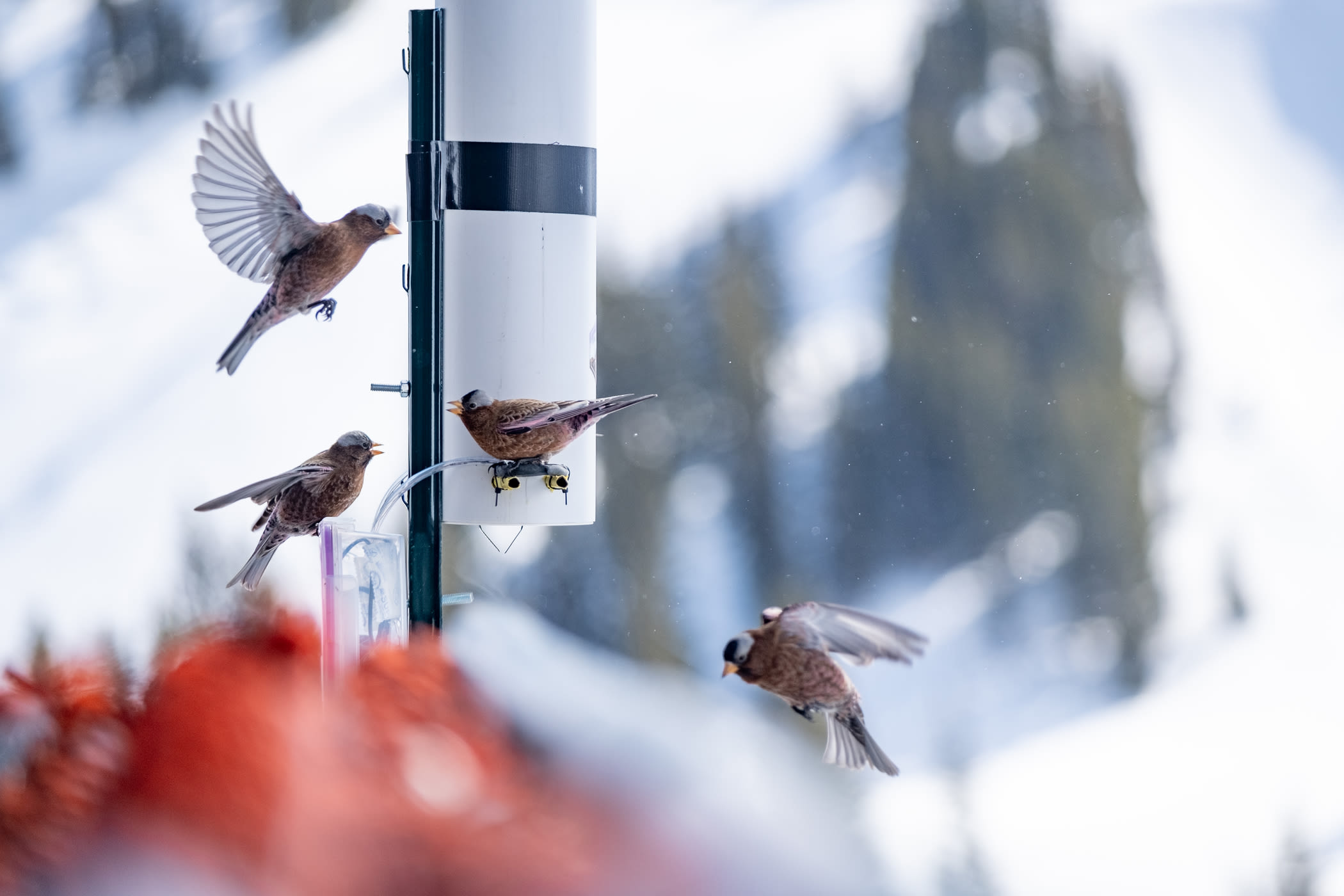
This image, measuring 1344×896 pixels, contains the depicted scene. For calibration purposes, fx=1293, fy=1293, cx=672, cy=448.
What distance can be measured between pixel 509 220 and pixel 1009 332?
2.05m

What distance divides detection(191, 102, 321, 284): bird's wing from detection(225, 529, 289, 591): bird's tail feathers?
20 centimetres

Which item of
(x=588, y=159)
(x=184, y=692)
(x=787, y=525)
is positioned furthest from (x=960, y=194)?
(x=184, y=692)

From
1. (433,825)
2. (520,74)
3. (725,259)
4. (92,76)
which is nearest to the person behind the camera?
(433,825)

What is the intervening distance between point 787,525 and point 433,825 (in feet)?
7.06

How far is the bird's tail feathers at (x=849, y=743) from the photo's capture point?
92cm

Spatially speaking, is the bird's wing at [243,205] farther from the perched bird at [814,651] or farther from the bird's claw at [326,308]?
the perched bird at [814,651]

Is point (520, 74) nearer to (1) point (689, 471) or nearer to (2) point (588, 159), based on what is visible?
(2) point (588, 159)

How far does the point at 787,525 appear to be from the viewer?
2.83m

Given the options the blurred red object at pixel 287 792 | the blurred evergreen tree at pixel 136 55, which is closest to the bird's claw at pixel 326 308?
the blurred red object at pixel 287 792

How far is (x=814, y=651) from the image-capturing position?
2.78 feet

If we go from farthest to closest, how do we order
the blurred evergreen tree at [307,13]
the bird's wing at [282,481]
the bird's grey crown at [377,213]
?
1. the blurred evergreen tree at [307,13]
2. the bird's grey crown at [377,213]
3. the bird's wing at [282,481]

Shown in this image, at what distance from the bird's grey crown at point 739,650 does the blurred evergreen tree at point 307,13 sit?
6.49 feet

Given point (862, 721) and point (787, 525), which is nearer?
point (862, 721)

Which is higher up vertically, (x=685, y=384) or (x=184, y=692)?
(x=685, y=384)
